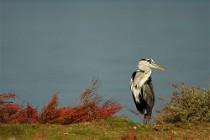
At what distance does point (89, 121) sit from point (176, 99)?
12.1ft

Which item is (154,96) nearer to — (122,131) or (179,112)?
(179,112)

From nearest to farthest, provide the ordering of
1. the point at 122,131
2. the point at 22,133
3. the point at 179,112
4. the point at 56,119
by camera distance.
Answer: the point at 22,133, the point at 122,131, the point at 56,119, the point at 179,112

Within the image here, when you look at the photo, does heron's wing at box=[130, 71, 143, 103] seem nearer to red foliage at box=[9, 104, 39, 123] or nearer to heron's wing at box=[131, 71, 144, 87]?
heron's wing at box=[131, 71, 144, 87]

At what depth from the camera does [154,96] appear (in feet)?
46.2

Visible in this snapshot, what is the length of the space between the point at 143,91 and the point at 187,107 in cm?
152

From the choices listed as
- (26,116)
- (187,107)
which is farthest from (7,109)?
(187,107)

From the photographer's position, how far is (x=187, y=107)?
45.3 feet

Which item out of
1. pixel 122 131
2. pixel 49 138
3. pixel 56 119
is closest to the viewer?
pixel 49 138

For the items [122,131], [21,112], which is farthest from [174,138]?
[21,112]

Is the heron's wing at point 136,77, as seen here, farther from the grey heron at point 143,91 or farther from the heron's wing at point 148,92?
the heron's wing at point 148,92

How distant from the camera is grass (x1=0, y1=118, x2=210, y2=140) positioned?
9.33 meters

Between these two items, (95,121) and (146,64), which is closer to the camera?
(95,121)

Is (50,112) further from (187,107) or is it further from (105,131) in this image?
(187,107)

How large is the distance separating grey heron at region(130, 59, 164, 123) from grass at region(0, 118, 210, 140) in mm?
1982
